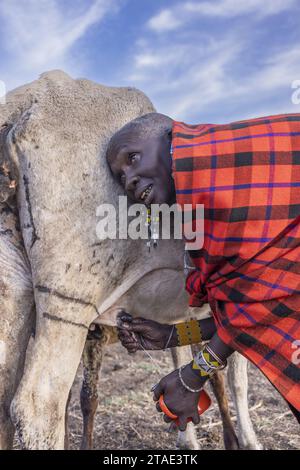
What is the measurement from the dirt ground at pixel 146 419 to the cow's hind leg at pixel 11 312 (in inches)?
67.6

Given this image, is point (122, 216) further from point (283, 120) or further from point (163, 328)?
point (283, 120)

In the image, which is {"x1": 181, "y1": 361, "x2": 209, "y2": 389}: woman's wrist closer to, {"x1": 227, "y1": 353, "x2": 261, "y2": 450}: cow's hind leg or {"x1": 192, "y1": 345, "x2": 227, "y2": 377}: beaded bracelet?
{"x1": 192, "y1": 345, "x2": 227, "y2": 377}: beaded bracelet

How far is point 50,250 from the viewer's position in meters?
2.33

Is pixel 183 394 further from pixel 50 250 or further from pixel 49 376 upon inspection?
pixel 50 250

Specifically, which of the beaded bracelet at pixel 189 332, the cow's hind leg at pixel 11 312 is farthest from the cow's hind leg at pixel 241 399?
the cow's hind leg at pixel 11 312

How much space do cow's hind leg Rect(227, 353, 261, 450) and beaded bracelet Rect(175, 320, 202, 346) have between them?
1.34 metres

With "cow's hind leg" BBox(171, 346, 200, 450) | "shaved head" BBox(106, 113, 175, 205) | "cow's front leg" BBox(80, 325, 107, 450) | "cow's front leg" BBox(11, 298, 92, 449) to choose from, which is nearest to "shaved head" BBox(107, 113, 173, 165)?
"shaved head" BBox(106, 113, 175, 205)

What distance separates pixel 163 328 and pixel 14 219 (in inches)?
33.3

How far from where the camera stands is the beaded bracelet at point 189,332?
2.51 meters

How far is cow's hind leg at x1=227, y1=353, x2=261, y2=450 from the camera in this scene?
3.78 metres

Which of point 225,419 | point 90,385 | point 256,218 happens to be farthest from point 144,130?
point 225,419

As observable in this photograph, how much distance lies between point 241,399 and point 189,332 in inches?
62.4

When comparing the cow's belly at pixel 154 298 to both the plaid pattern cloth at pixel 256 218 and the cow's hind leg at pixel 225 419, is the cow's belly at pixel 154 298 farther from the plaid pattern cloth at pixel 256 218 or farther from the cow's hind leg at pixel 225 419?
the cow's hind leg at pixel 225 419

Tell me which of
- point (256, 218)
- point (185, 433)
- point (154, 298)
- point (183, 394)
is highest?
point (154, 298)
